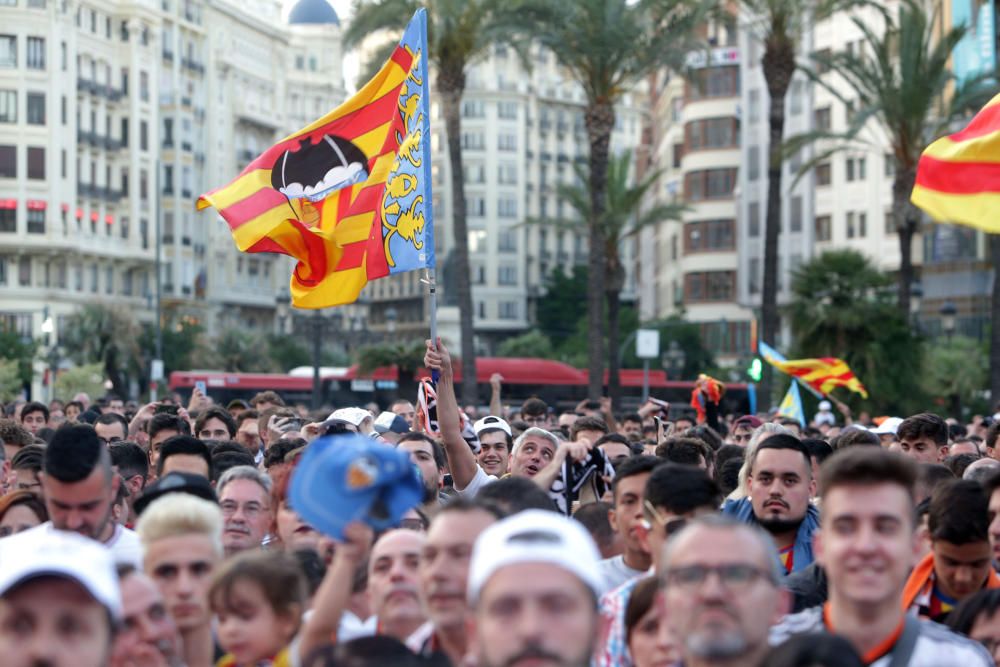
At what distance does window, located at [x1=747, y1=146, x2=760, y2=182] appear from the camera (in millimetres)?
82856

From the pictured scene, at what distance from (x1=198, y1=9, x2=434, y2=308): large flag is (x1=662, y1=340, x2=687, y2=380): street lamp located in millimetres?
41821

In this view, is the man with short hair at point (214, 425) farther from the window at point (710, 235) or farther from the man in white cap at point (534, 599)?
the window at point (710, 235)

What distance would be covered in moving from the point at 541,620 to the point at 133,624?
4.63ft

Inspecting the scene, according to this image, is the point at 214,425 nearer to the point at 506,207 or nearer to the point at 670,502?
the point at 670,502

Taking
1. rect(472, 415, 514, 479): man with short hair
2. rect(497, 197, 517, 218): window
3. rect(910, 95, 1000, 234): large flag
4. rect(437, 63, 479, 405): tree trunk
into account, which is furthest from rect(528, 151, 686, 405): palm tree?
rect(497, 197, 517, 218): window

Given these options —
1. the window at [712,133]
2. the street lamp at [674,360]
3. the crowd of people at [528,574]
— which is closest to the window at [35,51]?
the window at [712,133]

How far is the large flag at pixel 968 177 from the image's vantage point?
1048 cm

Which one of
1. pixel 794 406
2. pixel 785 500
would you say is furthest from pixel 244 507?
pixel 794 406

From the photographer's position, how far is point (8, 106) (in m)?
82.8

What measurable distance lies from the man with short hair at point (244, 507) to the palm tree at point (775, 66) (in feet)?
79.1

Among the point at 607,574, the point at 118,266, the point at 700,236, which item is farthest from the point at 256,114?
the point at 607,574

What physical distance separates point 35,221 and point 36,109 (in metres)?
5.28

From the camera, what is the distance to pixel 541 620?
4480mm

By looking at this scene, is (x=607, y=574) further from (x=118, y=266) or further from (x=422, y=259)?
(x=118, y=266)
